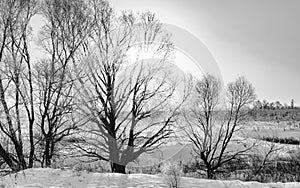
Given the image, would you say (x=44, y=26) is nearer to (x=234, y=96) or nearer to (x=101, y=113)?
(x=101, y=113)

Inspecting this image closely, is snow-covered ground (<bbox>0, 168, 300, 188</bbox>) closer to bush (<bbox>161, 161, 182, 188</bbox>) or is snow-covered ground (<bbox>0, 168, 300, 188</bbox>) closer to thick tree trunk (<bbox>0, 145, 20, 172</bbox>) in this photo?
bush (<bbox>161, 161, 182, 188</bbox>)

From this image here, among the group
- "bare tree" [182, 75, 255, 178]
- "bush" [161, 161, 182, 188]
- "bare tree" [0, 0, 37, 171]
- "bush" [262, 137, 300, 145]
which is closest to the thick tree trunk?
"bare tree" [0, 0, 37, 171]

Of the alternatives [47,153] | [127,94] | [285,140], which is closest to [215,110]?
[127,94]

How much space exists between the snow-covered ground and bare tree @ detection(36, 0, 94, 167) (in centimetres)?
473

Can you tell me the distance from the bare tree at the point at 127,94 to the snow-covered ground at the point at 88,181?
643cm

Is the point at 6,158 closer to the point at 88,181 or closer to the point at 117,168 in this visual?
the point at 117,168

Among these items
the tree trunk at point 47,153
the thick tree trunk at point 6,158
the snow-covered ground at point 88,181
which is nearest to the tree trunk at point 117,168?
the tree trunk at point 47,153

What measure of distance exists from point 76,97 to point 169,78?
5.54m

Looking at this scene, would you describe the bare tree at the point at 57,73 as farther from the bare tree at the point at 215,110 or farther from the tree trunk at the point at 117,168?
the bare tree at the point at 215,110

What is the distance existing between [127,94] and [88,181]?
826 cm

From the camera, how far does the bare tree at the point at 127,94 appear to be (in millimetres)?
15734

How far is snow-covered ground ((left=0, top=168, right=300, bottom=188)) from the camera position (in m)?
8.19

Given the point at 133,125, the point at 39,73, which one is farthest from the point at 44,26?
the point at 133,125

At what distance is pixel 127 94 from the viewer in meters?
16.4
